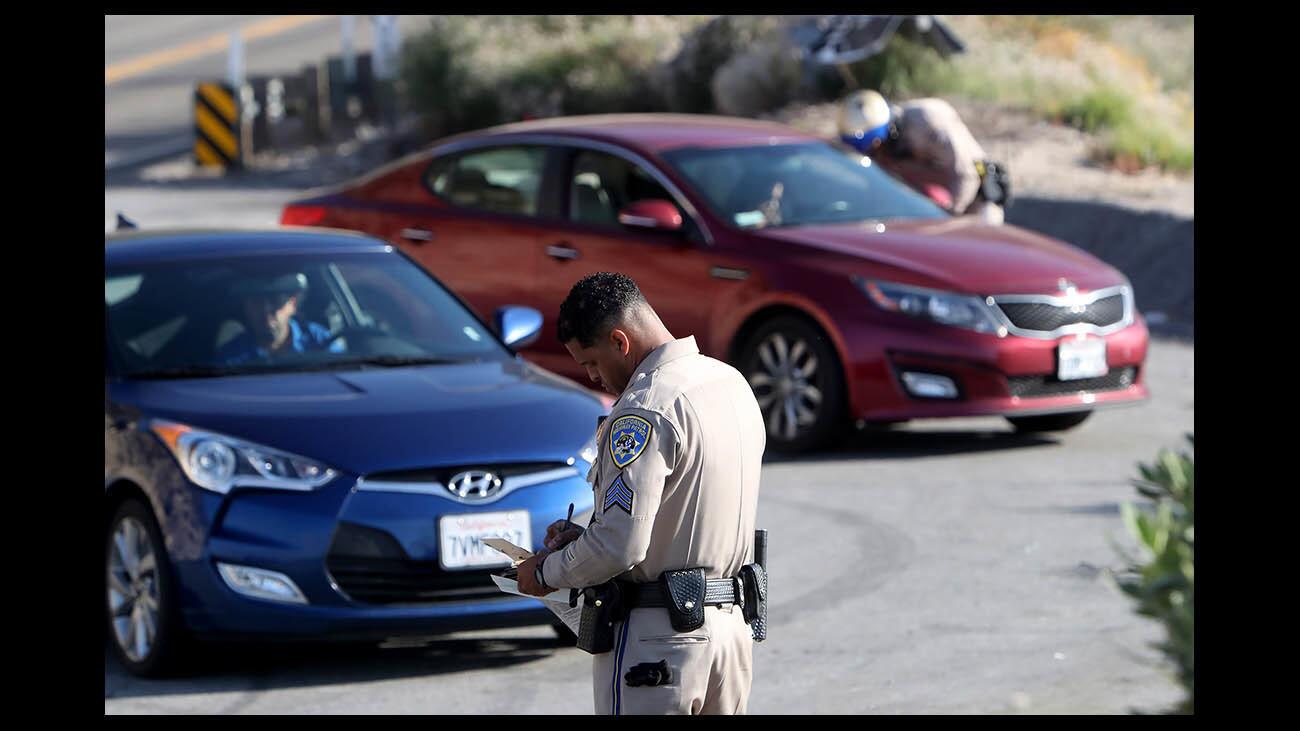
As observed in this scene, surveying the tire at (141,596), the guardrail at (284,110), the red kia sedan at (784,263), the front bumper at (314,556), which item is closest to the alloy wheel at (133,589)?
the tire at (141,596)

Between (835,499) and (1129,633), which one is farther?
(835,499)

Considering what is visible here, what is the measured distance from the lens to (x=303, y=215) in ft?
40.5

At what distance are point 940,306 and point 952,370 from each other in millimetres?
320

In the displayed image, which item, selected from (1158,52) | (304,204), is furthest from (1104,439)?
(1158,52)

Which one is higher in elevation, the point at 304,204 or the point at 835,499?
the point at 304,204

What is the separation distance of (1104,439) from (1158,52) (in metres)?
25.0

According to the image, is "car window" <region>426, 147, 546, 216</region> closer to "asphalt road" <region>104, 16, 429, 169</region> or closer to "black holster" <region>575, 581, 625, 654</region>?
"black holster" <region>575, 581, 625, 654</region>

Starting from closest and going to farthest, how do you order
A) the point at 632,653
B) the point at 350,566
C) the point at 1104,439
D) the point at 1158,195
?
1. the point at 632,653
2. the point at 350,566
3. the point at 1104,439
4. the point at 1158,195

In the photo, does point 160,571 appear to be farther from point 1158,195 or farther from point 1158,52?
point 1158,52

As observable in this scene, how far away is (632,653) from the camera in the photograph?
4180mm

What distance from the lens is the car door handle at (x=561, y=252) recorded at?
441 inches

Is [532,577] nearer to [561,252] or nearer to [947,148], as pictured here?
[561,252]

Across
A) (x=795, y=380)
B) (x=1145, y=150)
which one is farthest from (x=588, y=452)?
→ (x=1145, y=150)
